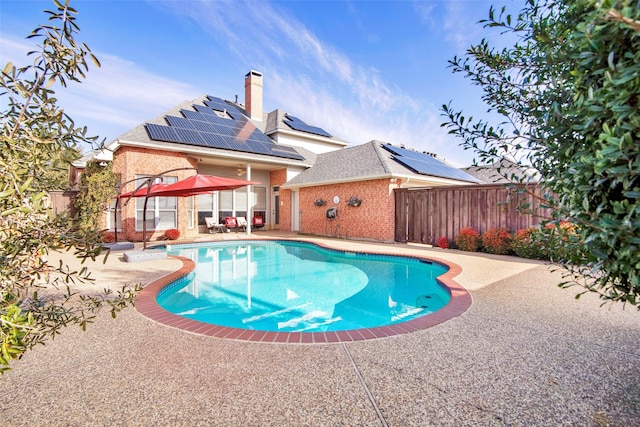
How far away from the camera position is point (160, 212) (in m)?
14.3

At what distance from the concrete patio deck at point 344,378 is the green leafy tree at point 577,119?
3.97 feet

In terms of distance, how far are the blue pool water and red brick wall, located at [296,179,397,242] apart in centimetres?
322

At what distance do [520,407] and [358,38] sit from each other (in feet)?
46.6

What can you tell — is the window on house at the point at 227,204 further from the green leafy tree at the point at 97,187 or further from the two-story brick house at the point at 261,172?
the green leafy tree at the point at 97,187

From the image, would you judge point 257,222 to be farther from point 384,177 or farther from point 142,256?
point 142,256

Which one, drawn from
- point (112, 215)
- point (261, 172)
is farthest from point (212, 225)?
point (261, 172)

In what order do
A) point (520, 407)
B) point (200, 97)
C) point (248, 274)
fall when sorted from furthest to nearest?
point (200, 97) < point (248, 274) < point (520, 407)

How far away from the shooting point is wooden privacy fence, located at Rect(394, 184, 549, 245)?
35.6ft

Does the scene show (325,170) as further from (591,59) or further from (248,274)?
(591,59)

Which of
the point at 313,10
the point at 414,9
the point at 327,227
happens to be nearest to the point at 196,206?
the point at 327,227

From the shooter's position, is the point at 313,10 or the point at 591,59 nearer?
the point at 591,59

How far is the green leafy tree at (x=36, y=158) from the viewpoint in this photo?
1403mm

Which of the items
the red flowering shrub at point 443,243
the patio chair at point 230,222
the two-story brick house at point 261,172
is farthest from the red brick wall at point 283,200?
the red flowering shrub at point 443,243

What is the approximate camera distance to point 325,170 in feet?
55.7
